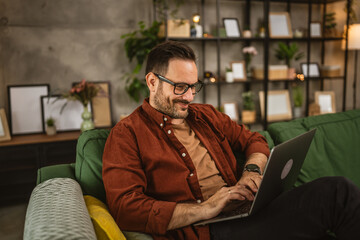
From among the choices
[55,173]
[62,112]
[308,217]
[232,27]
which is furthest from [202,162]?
[232,27]

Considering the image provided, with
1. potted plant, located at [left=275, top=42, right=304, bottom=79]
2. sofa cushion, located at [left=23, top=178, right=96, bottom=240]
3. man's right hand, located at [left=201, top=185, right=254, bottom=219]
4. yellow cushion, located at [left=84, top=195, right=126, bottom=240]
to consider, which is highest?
potted plant, located at [left=275, top=42, right=304, bottom=79]

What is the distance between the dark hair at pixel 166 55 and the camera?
1.57 metres

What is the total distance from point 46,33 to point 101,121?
1090 millimetres

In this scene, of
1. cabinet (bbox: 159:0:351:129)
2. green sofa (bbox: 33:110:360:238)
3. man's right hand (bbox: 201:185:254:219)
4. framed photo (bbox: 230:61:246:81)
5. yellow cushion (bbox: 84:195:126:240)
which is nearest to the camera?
yellow cushion (bbox: 84:195:126:240)

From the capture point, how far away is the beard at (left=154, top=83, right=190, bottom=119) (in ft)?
5.19

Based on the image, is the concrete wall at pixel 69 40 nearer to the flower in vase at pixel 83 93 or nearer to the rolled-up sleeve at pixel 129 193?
the flower in vase at pixel 83 93

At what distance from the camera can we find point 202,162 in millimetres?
1613

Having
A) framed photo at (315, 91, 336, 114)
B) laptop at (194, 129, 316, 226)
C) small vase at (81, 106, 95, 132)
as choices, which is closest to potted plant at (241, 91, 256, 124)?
framed photo at (315, 91, 336, 114)

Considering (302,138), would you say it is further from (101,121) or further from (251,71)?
(251,71)

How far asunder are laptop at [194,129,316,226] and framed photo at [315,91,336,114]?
3.14m

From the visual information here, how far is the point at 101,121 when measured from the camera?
3.53 meters

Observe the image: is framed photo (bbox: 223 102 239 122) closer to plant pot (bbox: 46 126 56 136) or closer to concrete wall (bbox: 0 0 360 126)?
concrete wall (bbox: 0 0 360 126)

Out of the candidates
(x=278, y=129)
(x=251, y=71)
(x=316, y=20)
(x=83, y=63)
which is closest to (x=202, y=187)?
(x=278, y=129)

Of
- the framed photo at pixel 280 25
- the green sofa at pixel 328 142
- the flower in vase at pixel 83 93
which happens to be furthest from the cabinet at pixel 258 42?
the green sofa at pixel 328 142
